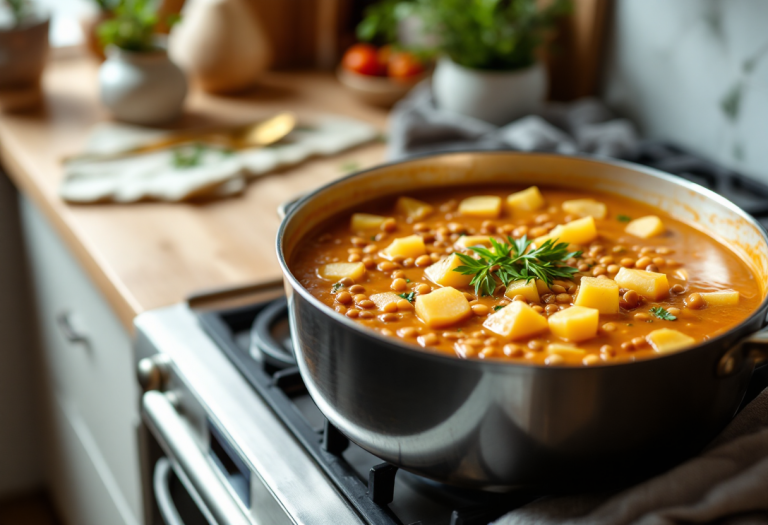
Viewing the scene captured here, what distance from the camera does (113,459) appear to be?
1.58 m

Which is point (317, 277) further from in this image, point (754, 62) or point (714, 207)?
point (754, 62)

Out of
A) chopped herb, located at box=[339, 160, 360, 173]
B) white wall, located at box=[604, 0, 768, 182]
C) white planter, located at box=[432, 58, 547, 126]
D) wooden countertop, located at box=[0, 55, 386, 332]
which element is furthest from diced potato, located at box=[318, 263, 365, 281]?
white wall, located at box=[604, 0, 768, 182]

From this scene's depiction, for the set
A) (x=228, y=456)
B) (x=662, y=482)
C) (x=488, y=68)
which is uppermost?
(x=488, y=68)

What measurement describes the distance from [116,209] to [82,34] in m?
1.03

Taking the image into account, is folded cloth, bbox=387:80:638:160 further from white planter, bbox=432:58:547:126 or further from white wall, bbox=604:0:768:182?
white wall, bbox=604:0:768:182

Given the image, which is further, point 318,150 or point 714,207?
point 318,150

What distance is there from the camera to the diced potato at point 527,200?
1.16m

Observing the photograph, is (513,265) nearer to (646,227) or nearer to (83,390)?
(646,227)

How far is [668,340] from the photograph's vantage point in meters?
0.80

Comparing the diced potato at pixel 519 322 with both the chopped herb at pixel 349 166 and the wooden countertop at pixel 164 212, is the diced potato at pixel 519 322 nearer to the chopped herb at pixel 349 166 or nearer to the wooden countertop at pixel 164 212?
the wooden countertop at pixel 164 212

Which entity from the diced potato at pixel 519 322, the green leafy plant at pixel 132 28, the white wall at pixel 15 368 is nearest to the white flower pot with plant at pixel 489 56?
the green leafy plant at pixel 132 28

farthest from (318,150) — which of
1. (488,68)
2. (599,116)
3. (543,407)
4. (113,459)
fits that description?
(543,407)

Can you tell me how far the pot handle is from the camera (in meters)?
0.68

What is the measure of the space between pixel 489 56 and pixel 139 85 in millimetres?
851
